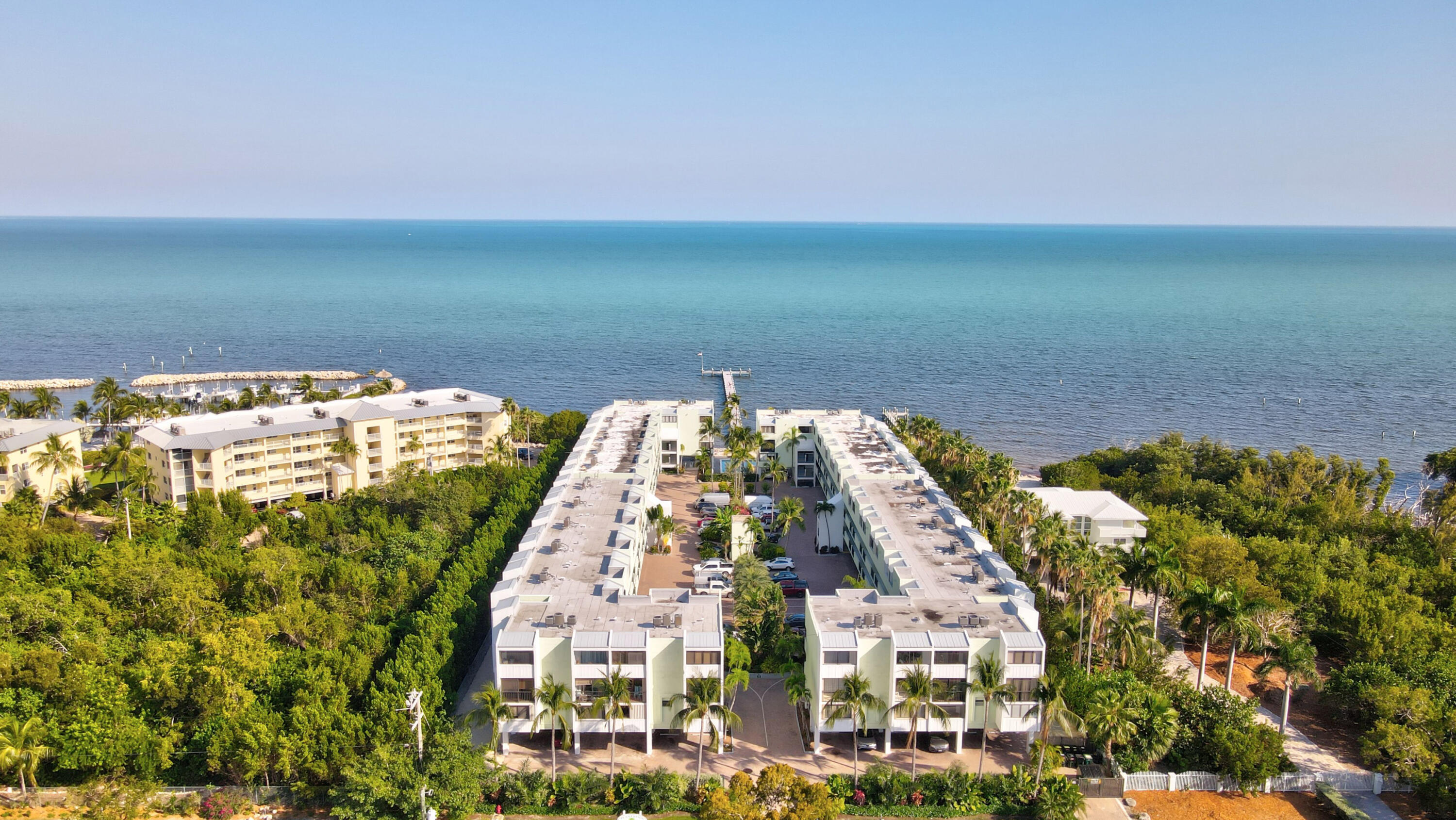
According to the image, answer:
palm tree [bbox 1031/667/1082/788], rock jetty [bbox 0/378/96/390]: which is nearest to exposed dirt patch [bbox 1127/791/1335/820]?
palm tree [bbox 1031/667/1082/788]

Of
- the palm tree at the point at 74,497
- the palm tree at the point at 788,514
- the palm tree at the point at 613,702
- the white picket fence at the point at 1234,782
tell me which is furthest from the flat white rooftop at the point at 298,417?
the white picket fence at the point at 1234,782

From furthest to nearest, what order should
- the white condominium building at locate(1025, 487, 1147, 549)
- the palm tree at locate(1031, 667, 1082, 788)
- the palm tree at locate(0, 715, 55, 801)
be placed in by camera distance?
the white condominium building at locate(1025, 487, 1147, 549)
the palm tree at locate(1031, 667, 1082, 788)
the palm tree at locate(0, 715, 55, 801)

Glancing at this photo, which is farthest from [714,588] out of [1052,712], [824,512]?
[1052,712]

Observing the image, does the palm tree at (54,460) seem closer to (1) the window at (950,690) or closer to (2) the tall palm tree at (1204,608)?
(1) the window at (950,690)

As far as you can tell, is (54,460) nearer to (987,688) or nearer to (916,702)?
(916,702)

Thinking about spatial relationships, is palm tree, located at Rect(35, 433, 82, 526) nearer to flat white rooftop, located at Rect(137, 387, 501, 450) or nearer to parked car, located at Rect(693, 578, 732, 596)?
flat white rooftop, located at Rect(137, 387, 501, 450)

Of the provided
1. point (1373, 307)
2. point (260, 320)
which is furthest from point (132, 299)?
point (1373, 307)
